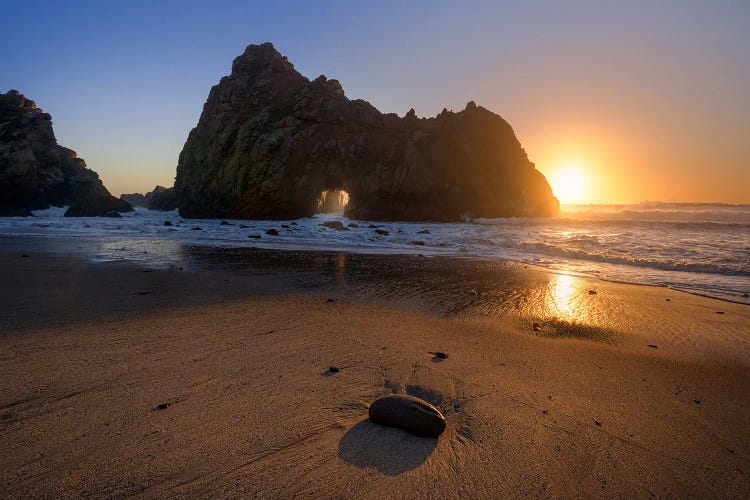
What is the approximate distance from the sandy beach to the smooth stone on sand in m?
0.07

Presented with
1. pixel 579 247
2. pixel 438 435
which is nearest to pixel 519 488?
pixel 438 435

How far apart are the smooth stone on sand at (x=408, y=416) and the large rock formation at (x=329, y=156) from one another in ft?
112

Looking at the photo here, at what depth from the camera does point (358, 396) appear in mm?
2979

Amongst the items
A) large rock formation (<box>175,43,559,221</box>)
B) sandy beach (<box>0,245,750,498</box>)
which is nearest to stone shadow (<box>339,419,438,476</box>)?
sandy beach (<box>0,245,750,498</box>)

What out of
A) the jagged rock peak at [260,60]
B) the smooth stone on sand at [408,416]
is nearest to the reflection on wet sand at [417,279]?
the smooth stone on sand at [408,416]

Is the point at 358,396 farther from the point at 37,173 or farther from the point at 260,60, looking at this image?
the point at 37,173

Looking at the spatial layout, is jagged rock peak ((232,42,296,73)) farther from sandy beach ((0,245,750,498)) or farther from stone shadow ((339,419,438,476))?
stone shadow ((339,419,438,476))

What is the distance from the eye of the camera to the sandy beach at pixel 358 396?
6.80 feet

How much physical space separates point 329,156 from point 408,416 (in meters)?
35.8

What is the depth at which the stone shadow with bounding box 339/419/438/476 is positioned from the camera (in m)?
2.18

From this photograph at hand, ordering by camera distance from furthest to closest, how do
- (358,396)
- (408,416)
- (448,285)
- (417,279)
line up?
1. (417,279)
2. (448,285)
3. (358,396)
4. (408,416)

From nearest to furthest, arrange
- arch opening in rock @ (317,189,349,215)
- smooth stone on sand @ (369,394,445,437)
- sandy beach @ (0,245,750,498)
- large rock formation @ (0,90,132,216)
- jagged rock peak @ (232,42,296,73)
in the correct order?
1. sandy beach @ (0,245,750,498)
2. smooth stone on sand @ (369,394,445,437)
3. large rock formation @ (0,90,132,216)
4. jagged rock peak @ (232,42,296,73)
5. arch opening in rock @ (317,189,349,215)

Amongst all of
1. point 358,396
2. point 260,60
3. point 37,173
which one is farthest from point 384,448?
point 37,173

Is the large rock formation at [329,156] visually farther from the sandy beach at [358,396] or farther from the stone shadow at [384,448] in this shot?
the stone shadow at [384,448]
